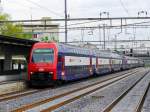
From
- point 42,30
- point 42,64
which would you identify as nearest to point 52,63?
point 42,64

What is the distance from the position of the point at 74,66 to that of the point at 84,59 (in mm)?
5208

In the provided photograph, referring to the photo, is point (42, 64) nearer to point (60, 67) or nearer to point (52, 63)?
point (52, 63)

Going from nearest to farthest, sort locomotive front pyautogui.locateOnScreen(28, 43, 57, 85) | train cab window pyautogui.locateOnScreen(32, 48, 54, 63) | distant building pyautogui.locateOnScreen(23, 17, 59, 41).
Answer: locomotive front pyautogui.locateOnScreen(28, 43, 57, 85) → train cab window pyautogui.locateOnScreen(32, 48, 54, 63) → distant building pyautogui.locateOnScreen(23, 17, 59, 41)

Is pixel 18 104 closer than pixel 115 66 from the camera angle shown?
Yes

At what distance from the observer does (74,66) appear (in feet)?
126

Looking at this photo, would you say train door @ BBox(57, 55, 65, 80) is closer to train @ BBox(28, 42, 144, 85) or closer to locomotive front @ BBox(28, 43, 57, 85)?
train @ BBox(28, 42, 144, 85)

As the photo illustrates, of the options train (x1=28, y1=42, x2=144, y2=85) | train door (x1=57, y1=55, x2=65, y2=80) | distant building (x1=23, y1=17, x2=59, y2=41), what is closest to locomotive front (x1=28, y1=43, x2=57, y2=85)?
train (x1=28, y1=42, x2=144, y2=85)

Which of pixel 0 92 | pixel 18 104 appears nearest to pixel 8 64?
pixel 0 92

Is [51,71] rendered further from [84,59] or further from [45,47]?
[84,59]

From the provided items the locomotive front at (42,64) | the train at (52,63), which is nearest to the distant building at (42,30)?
the train at (52,63)

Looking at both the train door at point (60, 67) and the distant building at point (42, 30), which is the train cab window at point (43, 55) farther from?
the distant building at point (42, 30)

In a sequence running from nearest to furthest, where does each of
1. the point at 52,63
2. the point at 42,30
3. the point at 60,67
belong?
the point at 52,63, the point at 60,67, the point at 42,30

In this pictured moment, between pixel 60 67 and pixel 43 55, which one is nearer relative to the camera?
pixel 43 55

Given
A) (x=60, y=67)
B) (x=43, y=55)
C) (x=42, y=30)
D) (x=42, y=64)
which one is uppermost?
(x=42, y=30)
